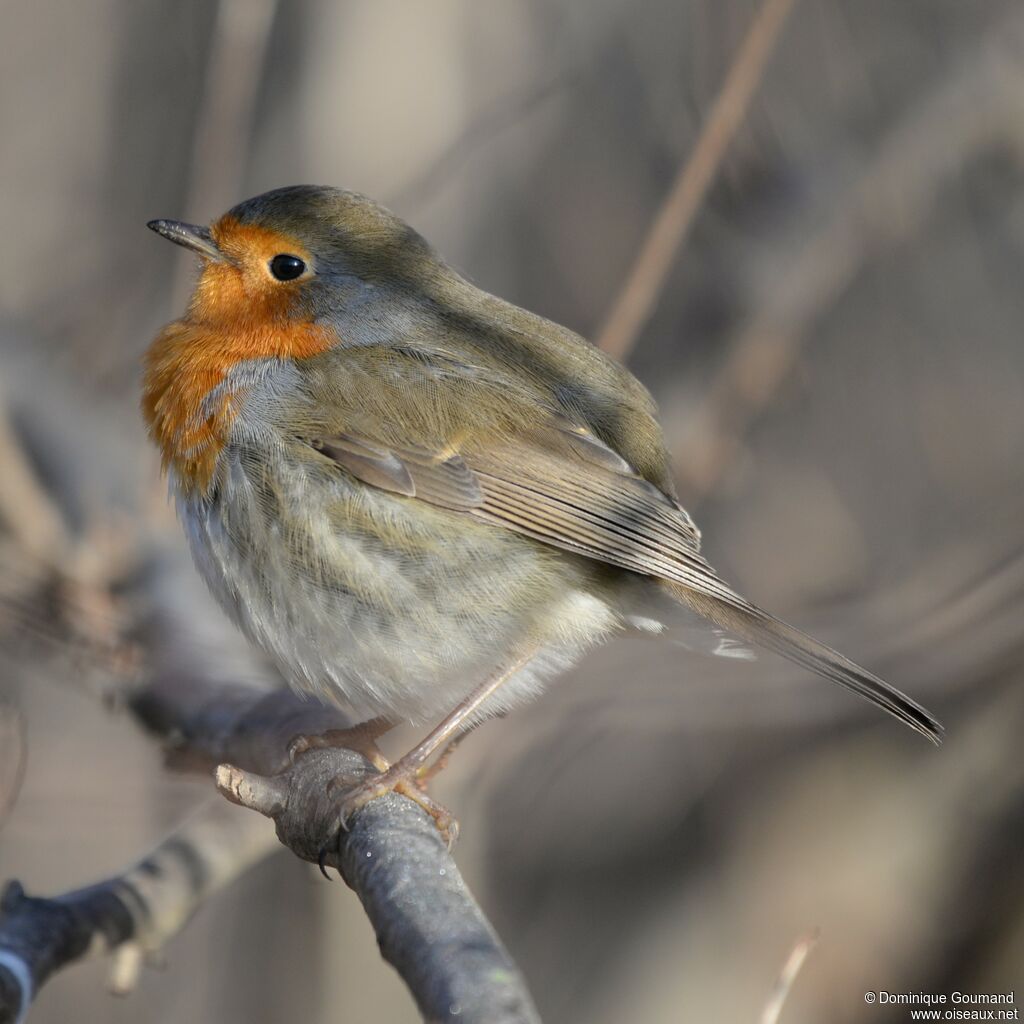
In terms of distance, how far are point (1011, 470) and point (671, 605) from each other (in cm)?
225

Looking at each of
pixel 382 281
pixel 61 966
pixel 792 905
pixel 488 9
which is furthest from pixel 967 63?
pixel 61 966

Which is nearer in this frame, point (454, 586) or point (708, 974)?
point (454, 586)

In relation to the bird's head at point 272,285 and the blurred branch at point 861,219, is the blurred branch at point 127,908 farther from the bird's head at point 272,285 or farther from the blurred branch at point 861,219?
the blurred branch at point 861,219

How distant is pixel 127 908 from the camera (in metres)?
2.22

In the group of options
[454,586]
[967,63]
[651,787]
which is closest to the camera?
[454,586]

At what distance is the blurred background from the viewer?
3473 mm

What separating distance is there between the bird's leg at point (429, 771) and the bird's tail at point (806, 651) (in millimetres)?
374

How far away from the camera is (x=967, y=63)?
3.98 metres

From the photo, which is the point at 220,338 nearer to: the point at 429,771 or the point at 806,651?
the point at 429,771

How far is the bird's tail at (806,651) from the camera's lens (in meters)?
2.38

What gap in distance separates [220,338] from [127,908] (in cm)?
117

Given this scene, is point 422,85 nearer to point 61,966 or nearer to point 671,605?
point 671,605

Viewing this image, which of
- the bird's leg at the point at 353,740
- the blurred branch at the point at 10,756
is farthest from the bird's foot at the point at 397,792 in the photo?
the blurred branch at the point at 10,756

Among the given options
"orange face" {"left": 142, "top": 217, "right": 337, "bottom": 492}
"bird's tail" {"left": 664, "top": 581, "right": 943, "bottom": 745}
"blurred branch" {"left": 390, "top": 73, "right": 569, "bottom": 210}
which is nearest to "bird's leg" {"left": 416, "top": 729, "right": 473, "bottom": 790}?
"bird's tail" {"left": 664, "top": 581, "right": 943, "bottom": 745}
